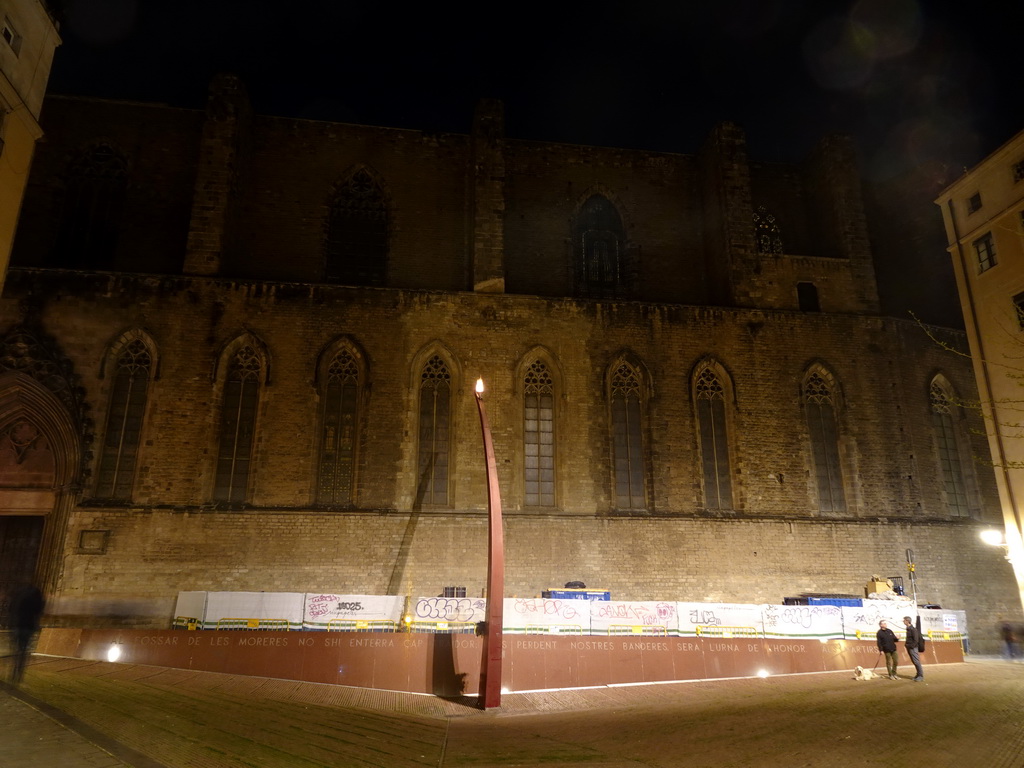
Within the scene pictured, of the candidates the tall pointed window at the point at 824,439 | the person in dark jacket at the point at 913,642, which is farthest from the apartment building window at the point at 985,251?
the person in dark jacket at the point at 913,642

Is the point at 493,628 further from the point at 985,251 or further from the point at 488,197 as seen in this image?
the point at 985,251

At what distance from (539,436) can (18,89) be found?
A: 502 inches

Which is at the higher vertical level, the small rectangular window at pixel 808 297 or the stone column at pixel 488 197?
the stone column at pixel 488 197

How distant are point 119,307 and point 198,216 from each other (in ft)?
9.15

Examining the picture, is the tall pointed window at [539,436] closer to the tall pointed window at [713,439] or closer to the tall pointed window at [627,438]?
the tall pointed window at [627,438]

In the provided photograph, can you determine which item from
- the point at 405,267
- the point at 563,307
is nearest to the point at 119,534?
the point at 405,267

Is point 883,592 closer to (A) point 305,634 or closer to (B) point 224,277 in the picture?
(A) point 305,634

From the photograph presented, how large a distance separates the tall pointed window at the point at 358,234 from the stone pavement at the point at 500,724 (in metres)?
10.5

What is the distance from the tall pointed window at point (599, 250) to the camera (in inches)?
765

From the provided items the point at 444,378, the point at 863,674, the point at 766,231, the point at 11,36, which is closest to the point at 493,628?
the point at 863,674

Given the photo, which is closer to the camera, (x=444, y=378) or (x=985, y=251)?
(x=985, y=251)

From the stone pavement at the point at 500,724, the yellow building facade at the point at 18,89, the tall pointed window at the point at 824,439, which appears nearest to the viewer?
the stone pavement at the point at 500,724

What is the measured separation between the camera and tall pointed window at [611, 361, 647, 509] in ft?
53.8

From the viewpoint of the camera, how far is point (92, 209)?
17609mm
